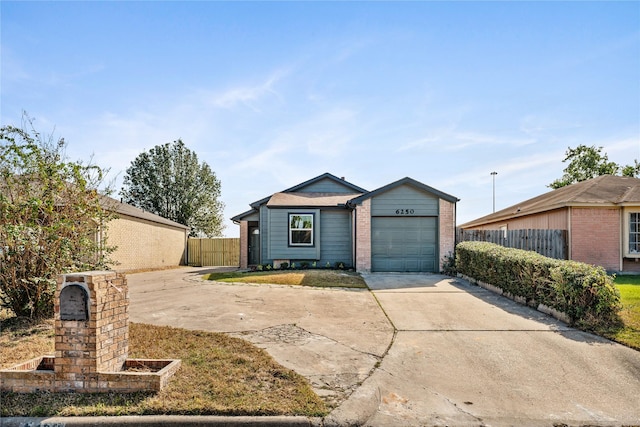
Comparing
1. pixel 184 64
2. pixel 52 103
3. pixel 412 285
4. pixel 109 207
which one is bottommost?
pixel 412 285

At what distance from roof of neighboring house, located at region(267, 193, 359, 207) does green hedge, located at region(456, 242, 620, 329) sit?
7737 mm

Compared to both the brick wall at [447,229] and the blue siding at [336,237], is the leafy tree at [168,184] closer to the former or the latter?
the blue siding at [336,237]

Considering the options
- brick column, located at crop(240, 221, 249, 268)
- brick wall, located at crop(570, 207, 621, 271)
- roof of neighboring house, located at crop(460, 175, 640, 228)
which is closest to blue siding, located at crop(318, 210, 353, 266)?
brick column, located at crop(240, 221, 249, 268)

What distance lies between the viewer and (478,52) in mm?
9312

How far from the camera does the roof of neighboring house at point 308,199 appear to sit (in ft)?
52.0

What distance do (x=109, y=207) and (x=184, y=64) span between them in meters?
4.72

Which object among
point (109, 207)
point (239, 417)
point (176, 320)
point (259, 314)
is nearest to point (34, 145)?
point (109, 207)

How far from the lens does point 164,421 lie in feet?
10.2

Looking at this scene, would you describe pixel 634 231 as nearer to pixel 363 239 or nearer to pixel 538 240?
pixel 538 240

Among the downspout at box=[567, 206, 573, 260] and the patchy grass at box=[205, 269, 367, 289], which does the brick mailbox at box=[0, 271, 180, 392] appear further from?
the downspout at box=[567, 206, 573, 260]

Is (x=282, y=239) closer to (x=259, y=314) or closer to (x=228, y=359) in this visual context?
(x=259, y=314)

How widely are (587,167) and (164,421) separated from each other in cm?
3724

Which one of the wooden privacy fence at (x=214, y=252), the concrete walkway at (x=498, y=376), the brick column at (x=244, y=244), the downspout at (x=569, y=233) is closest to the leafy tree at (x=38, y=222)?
the concrete walkway at (x=498, y=376)

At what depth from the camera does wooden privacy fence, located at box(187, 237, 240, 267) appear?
81.8ft
